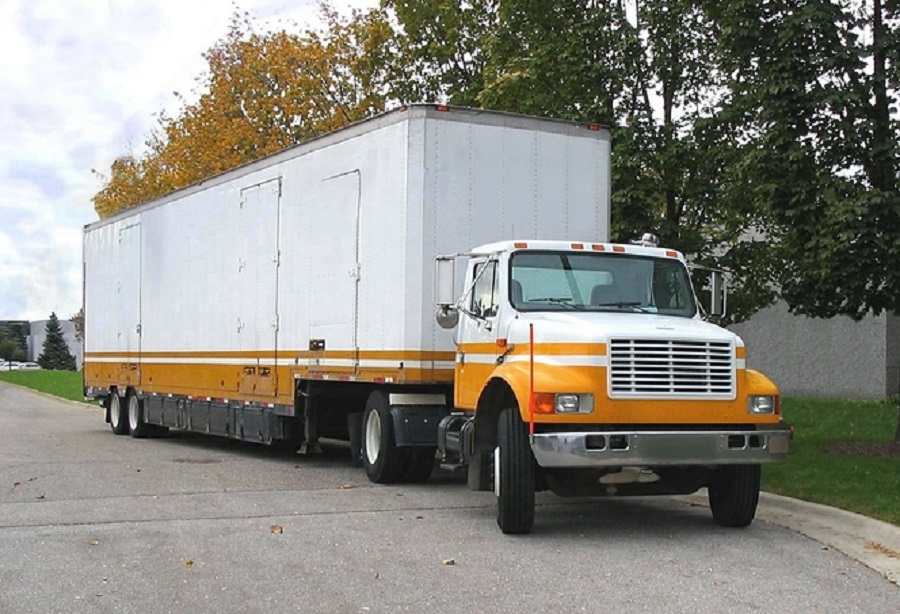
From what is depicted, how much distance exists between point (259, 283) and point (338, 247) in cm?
244

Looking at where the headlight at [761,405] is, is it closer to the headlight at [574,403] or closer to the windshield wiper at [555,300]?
the headlight at [574,403]

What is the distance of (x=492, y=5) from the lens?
1061 inches

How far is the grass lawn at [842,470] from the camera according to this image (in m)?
11.2

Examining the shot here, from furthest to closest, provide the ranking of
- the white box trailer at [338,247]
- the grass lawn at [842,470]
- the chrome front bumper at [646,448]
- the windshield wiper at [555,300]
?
the white box trailer at [338,247]
the grass lawn at [842,470]
the windshield wiper at [555,300]
the chrome front bumper at [646,448]

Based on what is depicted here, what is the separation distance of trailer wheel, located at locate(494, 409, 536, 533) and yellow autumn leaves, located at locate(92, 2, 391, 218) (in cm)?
2015

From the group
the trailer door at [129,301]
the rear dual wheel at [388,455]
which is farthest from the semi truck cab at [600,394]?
the trailer door at [129,301]

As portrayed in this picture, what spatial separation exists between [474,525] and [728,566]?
2.52 m

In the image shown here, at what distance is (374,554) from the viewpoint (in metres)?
9.19

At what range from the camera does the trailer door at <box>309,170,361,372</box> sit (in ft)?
46.2

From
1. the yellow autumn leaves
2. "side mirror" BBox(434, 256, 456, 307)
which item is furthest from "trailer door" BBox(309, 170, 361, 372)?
the yellow autumn leaves

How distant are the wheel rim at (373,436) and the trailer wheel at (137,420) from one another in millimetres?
8464


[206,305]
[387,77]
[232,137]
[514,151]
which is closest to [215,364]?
[206,305]

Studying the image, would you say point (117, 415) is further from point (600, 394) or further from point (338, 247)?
point (600, 394)

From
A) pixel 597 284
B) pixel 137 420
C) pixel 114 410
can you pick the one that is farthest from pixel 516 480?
pixel 114 410
